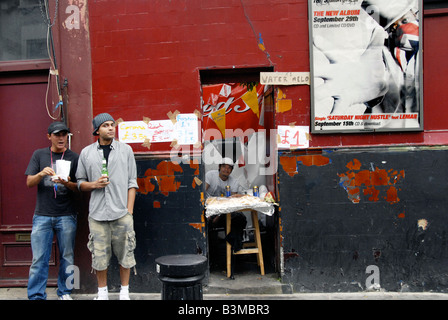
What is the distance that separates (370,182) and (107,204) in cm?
352

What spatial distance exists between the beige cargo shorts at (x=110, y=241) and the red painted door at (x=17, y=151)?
1656 mm

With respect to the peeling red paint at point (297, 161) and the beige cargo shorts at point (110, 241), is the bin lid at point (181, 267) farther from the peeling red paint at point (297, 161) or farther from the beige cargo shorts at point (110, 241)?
the peeling red paint at point (297, 161)

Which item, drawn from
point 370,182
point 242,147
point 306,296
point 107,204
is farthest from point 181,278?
point 242,147

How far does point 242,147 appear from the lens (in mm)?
8391

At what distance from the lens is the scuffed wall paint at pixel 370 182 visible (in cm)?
568

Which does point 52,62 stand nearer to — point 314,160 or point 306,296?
point 314,160

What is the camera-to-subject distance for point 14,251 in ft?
20.2

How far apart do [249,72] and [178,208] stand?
221 cm

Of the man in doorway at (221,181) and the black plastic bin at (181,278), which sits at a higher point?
the man in doorway at (221,181)

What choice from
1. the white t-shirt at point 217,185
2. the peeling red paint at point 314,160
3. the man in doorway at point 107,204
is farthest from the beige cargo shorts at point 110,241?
the peeling red paint at point 314,160

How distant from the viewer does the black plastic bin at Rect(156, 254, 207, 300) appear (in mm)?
3510

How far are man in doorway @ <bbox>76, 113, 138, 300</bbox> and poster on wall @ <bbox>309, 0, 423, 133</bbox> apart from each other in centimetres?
271
